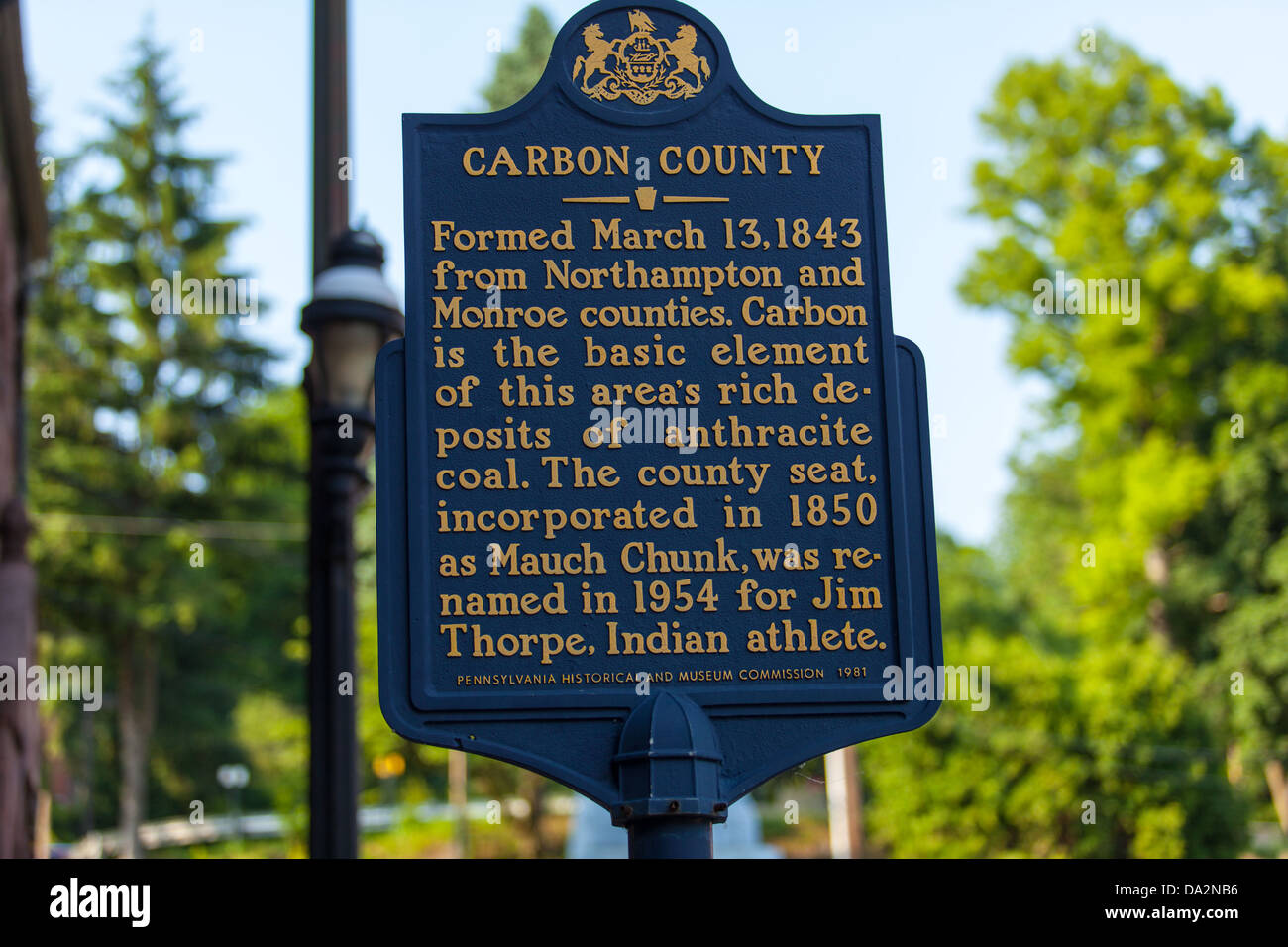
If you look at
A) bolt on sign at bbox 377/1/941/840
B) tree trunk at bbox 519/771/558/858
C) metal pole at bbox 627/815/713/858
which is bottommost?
tree trunk at bbox 519/771/558/858

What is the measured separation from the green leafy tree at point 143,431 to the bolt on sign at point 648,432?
29447 mm

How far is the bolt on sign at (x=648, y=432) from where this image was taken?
4.24 meters

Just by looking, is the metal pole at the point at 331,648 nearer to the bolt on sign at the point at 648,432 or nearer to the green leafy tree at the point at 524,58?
the bolt on sign at the point at 648,432

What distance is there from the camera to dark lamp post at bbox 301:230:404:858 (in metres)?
6.96

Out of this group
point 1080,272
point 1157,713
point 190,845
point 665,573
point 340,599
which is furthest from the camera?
point 190,845

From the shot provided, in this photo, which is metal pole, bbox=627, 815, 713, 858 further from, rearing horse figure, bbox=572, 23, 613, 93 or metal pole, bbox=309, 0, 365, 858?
metal pole, bbox=309, 0, 365, 858

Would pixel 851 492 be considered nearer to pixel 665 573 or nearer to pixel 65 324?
pixel 665 573

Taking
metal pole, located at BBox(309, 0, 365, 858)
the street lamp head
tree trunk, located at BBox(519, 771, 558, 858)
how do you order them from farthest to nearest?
tree trunk, located at BBox(519, 771, 558, 858)
the street lamp head
metal pole, located at BBox(309, 0, 365, 858)

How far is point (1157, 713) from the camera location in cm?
2047

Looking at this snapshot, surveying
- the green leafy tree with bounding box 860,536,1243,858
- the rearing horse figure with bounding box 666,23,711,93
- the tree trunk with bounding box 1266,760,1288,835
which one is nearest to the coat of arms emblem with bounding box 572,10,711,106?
the rearing horse figure with bounding box 666,23,711,93

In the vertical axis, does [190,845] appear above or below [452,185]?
below

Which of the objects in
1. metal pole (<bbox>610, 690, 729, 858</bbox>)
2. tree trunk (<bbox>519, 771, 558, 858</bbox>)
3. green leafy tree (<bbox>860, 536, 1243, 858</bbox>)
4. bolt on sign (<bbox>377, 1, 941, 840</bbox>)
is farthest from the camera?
tree trunk (<bbox>519, 771, 558, 858</bbox>)

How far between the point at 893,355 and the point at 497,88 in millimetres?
36273
